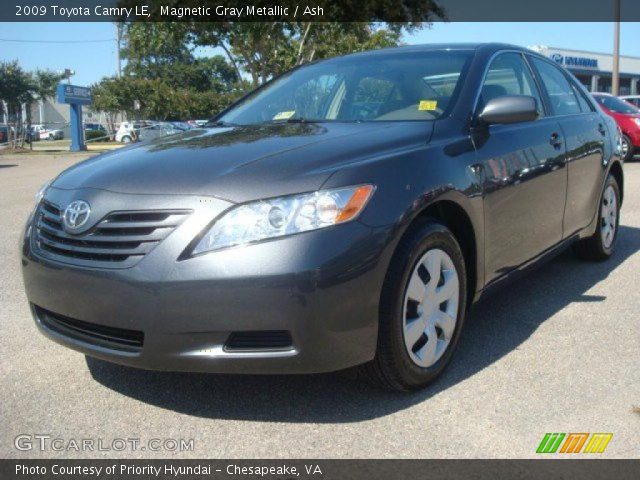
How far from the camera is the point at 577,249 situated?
536 cm

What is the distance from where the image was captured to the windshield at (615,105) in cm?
1499

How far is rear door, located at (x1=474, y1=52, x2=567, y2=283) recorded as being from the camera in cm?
339

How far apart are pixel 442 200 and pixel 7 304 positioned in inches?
117

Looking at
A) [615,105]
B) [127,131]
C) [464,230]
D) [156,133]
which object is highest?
[127,131]

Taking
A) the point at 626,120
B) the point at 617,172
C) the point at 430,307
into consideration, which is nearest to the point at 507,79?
the point at 430,307

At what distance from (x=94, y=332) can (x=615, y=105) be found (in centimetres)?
1503

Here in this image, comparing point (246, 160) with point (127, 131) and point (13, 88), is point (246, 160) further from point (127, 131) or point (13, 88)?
point (127, 131)

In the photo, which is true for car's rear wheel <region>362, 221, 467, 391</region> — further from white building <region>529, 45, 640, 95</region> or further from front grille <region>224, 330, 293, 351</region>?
white building <region>529, 45, 640, 95</region>

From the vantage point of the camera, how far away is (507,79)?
13.1ft

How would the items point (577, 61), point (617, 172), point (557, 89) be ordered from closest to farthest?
point (557, 89) < point (617, 172) < point (577, 61)

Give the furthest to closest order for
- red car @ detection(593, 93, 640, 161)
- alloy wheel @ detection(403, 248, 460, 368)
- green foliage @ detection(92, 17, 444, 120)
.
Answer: green foliage @ detection(92, 17, 444, 120), red car @ detection(593, 93, 640, 161), alloy wheel @ detection(403, 248, 460, 368)

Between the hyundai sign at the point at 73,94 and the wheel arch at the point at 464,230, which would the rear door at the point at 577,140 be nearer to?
the wheel arch at the point at 464,230

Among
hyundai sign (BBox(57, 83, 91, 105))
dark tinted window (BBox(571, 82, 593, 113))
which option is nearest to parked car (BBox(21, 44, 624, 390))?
dark tinted window (BBox(571, 82, 593, 113))

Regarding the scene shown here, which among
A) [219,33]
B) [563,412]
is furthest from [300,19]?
[563,412]
